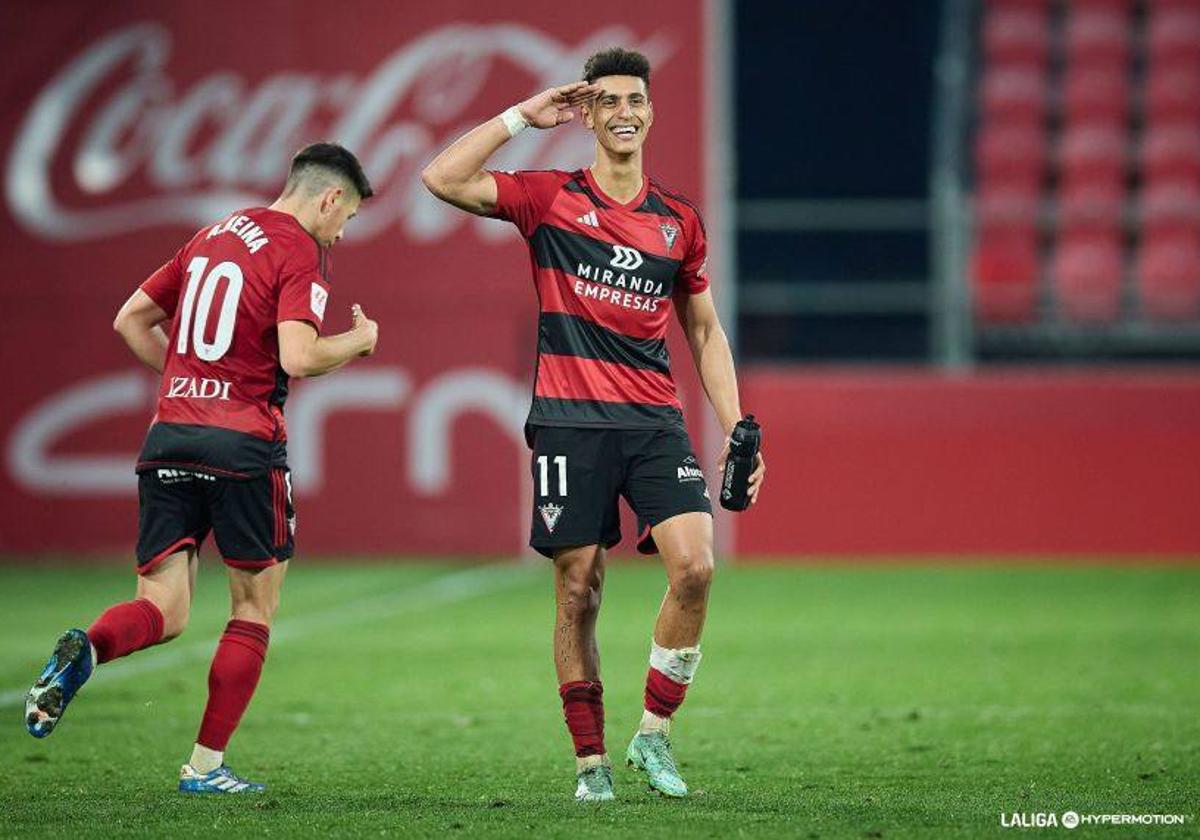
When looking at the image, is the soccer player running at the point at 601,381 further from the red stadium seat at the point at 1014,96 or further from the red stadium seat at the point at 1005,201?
the red stadium seat at the point at 1014,96

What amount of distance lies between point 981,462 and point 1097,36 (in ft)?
18.7

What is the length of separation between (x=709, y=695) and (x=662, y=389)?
283 centimetres

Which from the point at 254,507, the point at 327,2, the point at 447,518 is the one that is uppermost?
the point at 327,2

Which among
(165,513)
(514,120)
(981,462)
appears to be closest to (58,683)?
(165,513)

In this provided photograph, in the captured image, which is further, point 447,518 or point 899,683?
point 447,518

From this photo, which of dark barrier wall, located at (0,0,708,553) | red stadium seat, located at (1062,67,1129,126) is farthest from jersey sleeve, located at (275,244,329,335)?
red stadium seat, located at (1062,67,1129,126)

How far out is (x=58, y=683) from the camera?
581cm

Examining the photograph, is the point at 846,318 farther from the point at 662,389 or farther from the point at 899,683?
the point at 662,389

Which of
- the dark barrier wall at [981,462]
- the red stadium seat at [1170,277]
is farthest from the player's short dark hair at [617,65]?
the red stadium seat at [1170,277]

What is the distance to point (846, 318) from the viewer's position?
17.8 meters

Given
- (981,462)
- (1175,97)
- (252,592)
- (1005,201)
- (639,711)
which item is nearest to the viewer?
(252,592)

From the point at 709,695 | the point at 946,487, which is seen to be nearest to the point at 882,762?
the point at 709,695

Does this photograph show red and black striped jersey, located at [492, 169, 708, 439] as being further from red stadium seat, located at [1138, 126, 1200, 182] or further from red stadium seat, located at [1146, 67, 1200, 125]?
red stadium seat, located at [1146, 67, 1200, 125]

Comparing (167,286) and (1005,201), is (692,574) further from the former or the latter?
(1005,201)
